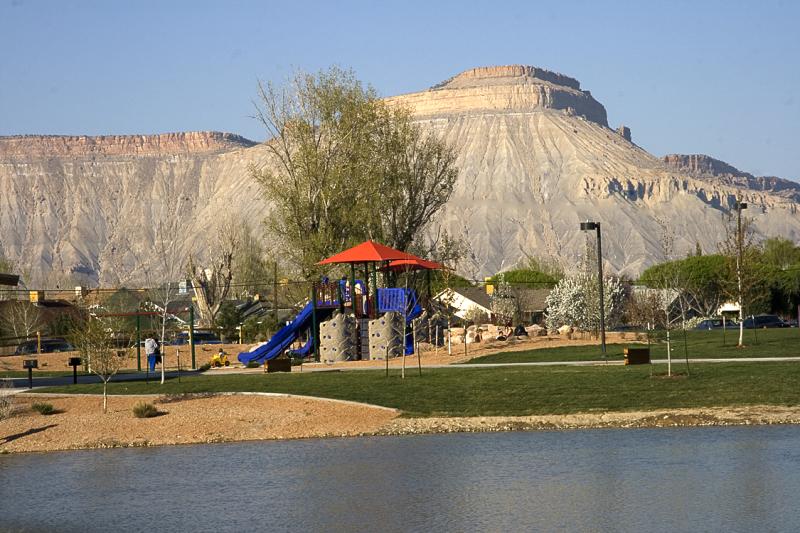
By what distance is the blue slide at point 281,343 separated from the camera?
50.9 meters

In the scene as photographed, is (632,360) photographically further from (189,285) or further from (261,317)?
(189,285)

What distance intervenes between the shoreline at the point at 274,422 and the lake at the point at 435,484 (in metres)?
1.05

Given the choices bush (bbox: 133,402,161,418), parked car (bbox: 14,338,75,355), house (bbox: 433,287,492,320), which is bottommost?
bush (bbox: 133,402,161,418)

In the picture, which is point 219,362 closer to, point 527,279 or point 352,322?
point 352,322

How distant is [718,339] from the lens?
5241cm

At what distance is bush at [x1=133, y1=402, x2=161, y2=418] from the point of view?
3181cm

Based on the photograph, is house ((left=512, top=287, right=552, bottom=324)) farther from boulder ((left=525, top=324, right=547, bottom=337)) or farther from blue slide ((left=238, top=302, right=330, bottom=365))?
blue slide ((left=238, top=302, right=330, bottom=365))

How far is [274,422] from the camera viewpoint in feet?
101

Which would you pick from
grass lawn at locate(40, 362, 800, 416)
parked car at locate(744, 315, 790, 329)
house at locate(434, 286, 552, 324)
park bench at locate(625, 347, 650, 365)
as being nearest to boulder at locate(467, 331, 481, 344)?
grass lawn at locate(40, 362, 800, 416)

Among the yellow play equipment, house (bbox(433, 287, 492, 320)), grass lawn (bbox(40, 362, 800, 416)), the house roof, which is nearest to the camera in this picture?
grass lawn (bbox(40, 362, 800, 416))

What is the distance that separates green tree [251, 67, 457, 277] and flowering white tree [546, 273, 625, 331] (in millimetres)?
8809

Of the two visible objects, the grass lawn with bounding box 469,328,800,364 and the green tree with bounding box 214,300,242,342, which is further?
the green tree with bounding box 214,300,242,342

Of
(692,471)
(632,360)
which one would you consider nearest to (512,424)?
(692,471)

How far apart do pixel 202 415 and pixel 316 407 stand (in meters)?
3.04
